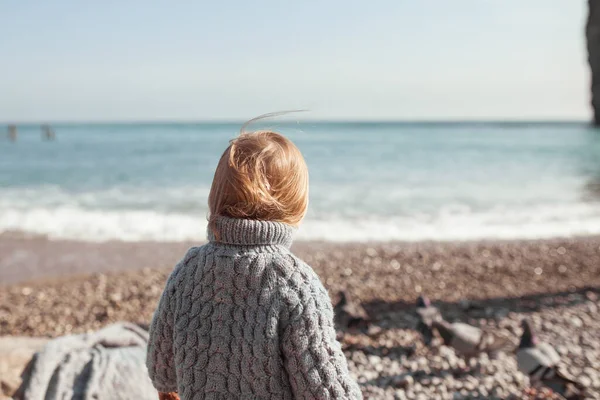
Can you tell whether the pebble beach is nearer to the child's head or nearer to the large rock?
the large rock

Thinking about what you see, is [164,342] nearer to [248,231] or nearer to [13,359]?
[248,231]

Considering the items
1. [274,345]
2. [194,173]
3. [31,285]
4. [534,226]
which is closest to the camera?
[274,345]

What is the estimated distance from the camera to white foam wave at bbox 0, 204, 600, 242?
8.83 m

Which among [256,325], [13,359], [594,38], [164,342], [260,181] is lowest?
[13,359]

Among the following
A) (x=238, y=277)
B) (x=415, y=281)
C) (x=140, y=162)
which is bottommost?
(x=140, y=162)

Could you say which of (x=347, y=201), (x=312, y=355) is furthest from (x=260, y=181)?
(x=347, y=201)

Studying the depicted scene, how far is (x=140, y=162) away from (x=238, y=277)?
2222 centimetres

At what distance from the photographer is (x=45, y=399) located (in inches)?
119

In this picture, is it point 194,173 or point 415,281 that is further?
point 194,173

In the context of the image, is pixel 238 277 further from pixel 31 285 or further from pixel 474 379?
pixel 31 285

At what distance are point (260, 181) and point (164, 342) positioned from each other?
673 millimetres

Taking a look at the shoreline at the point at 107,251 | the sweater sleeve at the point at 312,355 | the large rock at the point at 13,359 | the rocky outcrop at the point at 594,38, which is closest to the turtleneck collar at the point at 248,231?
the sweater sleeve at the point at 312,355

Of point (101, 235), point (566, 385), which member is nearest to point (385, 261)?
point (566, 385)

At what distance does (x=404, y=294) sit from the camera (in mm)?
5691
